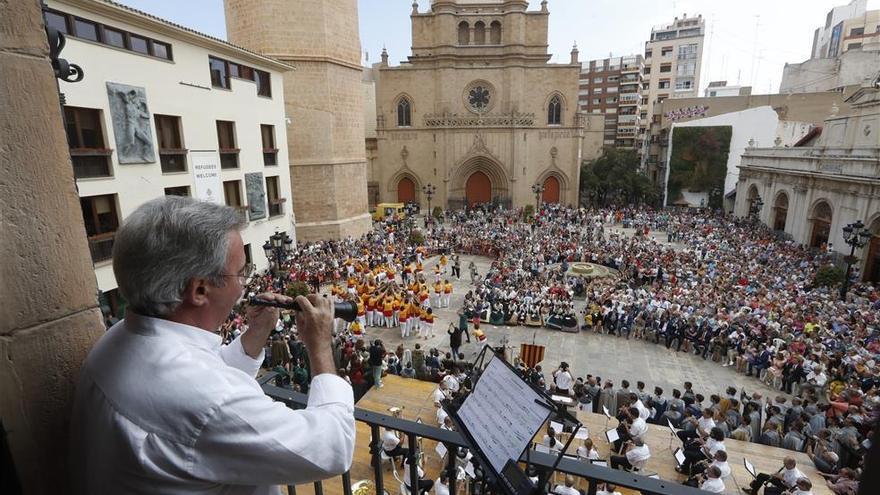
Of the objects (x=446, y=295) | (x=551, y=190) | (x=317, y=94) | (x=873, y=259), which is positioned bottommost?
(x=446, y=295)

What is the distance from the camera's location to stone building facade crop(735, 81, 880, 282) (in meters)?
18.9

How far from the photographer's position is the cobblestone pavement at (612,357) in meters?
11.6

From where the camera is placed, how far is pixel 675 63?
62.2m

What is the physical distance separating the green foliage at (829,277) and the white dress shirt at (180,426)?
69.1ft

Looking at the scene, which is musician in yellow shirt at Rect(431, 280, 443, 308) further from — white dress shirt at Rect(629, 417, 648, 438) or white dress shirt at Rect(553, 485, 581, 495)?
white dress shirt at Rect(553, 485, 581, 495)

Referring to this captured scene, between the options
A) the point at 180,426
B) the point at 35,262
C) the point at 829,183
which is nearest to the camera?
the point at 180,426

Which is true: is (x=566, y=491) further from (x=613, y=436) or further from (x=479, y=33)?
(x=479, y=33)

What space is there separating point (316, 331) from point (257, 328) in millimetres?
565

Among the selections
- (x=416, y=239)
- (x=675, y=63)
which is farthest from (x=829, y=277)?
(x=675, y=63)

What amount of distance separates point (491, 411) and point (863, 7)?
78.3 m

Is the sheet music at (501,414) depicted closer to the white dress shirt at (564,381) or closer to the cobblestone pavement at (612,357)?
the white dress shirt at (564,381)

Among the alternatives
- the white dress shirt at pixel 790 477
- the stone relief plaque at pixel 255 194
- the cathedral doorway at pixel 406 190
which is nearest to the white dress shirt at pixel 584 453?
the white dress shirt at pixel 790 477

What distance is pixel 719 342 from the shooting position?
12.4 meters

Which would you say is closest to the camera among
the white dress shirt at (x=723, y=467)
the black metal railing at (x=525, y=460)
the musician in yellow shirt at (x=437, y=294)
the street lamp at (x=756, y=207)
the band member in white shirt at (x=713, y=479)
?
the black metal railing at (x=525, y=460)
